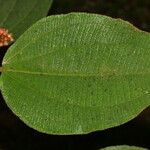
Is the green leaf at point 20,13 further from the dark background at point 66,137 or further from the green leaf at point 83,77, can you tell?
the dark background at point 66,137

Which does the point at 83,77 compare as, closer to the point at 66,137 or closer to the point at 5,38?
the point at 5,38

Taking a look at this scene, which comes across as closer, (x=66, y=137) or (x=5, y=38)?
(x=5, y=38)

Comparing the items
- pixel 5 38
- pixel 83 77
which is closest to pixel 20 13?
pixel 5 38

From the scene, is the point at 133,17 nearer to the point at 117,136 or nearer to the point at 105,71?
the point at 117,136

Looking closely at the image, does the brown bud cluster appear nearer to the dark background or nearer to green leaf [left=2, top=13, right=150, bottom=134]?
green leaf [left=2, top=13, right=150, bottom=134]

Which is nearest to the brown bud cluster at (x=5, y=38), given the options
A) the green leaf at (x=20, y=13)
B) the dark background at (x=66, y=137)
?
the green leaf at (x=20, y=13)

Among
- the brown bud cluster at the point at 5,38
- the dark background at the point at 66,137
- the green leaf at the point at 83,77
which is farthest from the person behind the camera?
the dark background at the point at 66,137

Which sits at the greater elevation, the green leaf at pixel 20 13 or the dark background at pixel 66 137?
the green leaf at pixel 20 13
